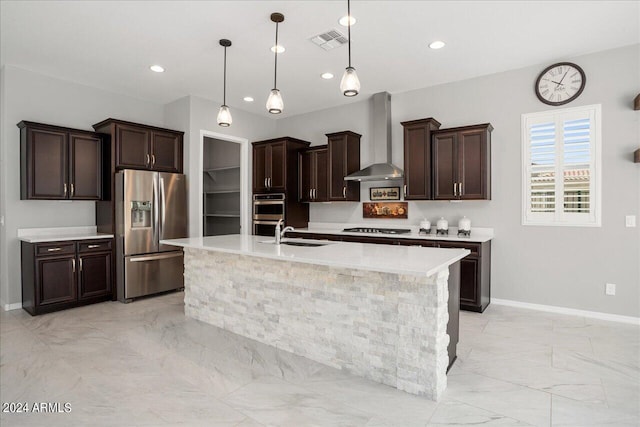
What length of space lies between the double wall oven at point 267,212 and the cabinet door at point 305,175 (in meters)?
0.39

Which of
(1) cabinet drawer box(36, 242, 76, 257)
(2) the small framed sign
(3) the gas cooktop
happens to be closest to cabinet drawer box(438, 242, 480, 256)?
(3) the gas cooktop

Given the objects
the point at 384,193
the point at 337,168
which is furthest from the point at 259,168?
the point at 384,193

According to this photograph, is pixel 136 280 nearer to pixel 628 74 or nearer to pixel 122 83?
pixel 122 83

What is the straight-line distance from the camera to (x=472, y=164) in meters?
4.33

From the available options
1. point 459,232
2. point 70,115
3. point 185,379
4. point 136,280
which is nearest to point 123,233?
point 136,280

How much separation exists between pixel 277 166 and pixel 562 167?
3937mm

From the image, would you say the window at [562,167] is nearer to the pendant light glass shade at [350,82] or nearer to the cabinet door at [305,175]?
the pendant light glass shade at [350,82]

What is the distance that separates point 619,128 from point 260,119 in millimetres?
5128

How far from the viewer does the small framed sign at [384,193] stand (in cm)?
529

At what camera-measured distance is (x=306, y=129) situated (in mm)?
6379

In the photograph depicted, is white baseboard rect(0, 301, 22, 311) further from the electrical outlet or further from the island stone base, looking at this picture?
the electrical outlet

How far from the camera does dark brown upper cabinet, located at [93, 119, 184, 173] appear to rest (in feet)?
15.4

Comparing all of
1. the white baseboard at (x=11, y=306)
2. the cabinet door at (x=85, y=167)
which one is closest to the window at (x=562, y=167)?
the cabinet door at (x=85, y=167)

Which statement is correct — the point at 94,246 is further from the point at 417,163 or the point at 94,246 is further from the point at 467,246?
the point at 467,246
